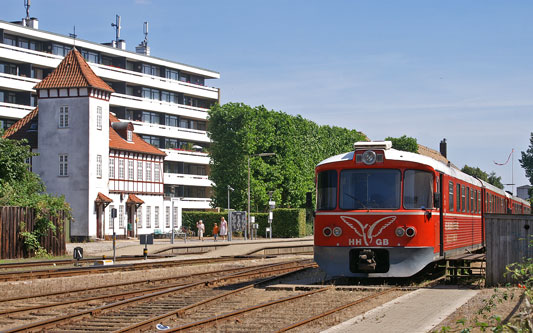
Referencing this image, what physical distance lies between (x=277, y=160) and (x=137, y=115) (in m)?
26.8

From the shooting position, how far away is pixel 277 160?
2655 inches

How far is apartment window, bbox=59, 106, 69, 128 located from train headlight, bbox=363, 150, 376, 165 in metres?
42.1

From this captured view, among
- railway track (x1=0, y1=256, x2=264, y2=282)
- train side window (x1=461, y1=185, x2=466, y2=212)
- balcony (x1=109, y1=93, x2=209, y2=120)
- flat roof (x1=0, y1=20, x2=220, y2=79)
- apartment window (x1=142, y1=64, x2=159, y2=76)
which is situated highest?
flat roof (x1=0, y1=20, x2=220, y2=79)

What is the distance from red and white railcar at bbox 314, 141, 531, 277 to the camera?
18828 millimetres

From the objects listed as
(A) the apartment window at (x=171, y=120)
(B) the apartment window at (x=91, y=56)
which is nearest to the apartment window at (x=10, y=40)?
(B) the apartment window at (x=91, y=56)

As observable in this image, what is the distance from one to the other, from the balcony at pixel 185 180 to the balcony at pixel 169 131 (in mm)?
4649

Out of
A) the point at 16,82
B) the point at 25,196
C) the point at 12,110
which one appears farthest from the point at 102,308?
the point at 16,82

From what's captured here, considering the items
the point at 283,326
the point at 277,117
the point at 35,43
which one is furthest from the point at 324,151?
the point at 283,326

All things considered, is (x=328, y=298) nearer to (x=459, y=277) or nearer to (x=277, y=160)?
(x=459, y=277)

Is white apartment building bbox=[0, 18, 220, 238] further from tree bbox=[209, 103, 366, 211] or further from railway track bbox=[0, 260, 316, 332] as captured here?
railway track bbox=[0, 260, 316, 332]

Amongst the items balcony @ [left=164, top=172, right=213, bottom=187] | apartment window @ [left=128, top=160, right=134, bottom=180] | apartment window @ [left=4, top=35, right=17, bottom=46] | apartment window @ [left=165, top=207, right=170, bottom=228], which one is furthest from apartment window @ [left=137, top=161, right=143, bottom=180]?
balcony @ [left=164, top=172, right=213, bottom=187]

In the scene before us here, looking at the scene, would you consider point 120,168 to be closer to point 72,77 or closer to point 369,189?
point 72,77

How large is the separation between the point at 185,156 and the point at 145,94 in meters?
8.09

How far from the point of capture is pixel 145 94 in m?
90.7
